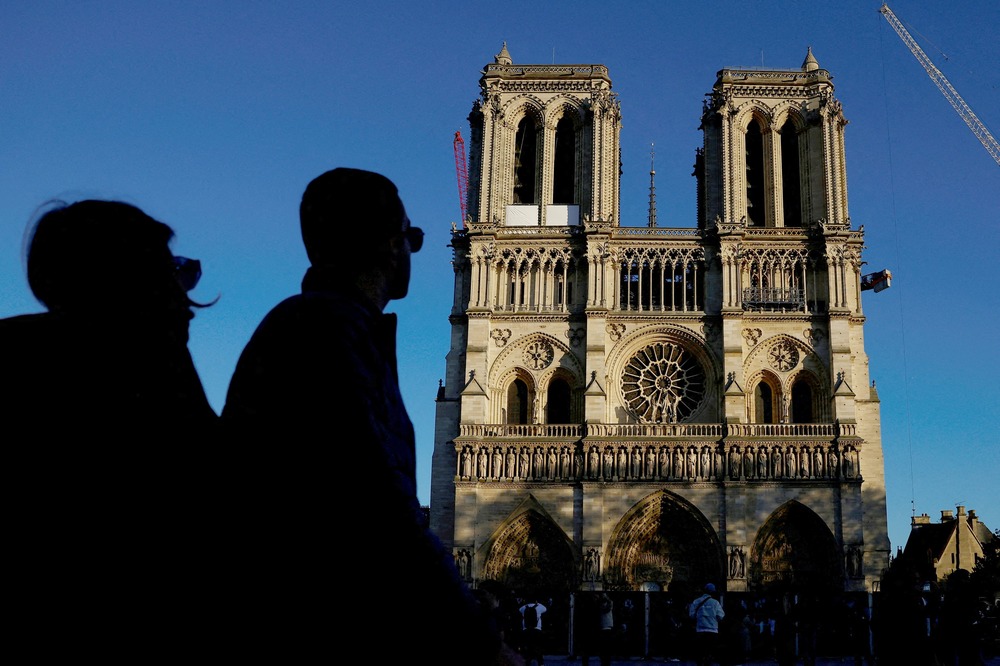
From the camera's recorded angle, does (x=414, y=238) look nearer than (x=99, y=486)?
No

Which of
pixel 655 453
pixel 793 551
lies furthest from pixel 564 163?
pixel 793 551

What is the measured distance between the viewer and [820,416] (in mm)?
33438

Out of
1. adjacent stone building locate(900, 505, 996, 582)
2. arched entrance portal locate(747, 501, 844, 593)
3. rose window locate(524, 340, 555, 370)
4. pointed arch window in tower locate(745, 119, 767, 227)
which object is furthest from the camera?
adjacent stone building locate(900, 505, 996, 582)

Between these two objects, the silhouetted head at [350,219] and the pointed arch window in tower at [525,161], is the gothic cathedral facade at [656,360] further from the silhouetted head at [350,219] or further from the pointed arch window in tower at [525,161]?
the silhouetted head at [350,219]

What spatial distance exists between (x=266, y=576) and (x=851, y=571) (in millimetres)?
31699

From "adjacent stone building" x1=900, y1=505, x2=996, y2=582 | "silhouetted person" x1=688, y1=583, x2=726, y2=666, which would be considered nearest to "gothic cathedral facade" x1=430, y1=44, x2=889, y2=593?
"silhouetted person" x1=688, y1=583, x2=726, y2=666

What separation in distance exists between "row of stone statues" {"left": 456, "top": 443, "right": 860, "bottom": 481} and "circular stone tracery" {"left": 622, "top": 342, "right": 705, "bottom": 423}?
2.26m

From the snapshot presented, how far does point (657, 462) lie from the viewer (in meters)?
32.6

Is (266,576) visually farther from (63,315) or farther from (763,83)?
(763,83)

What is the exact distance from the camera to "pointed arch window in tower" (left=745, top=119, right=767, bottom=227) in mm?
37031

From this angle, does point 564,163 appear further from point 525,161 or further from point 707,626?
point 707,626

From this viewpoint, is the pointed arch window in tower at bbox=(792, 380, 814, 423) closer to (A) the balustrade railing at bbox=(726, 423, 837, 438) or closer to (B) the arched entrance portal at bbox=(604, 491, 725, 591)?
(A) the balustrade railing at bbox=(726, 423, 837, 438)

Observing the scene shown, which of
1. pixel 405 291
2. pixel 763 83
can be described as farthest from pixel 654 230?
pixel 405 291

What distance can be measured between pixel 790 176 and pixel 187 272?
123ft
